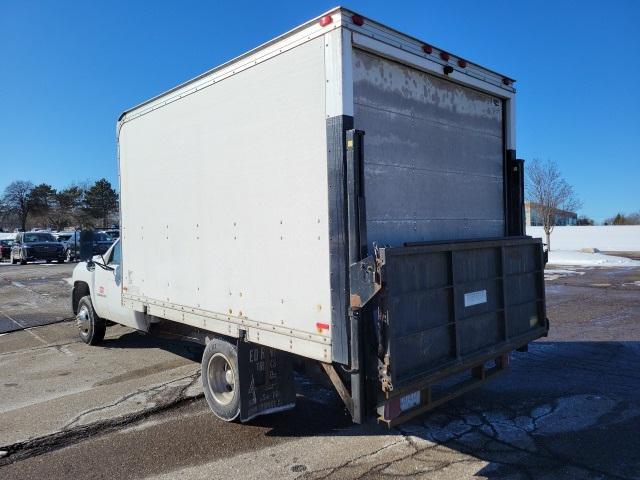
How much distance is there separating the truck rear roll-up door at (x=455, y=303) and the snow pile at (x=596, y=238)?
44487 millimetres

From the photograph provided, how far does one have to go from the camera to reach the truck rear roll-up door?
3359 mm

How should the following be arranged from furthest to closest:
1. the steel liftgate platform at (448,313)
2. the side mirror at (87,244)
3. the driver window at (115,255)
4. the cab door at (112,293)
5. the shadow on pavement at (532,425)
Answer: the driver window at (115,255), the side mirror at (87,244), the cab door at (112,293), the shadow on pavement at (532,425), the steel liftgate platform at (448,313)

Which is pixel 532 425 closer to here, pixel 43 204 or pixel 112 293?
pixel 112 293

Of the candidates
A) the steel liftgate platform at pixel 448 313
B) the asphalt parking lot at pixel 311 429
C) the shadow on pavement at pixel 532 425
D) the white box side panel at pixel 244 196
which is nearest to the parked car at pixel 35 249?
the asphalt parking lot at pixel 311 429

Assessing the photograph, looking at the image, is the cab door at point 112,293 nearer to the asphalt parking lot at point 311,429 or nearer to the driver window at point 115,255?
the driver window at point 115,255

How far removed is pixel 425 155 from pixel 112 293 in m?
5.12

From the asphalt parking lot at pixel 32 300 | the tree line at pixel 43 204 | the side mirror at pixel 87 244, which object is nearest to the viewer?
the side mirror at pixel 87 244

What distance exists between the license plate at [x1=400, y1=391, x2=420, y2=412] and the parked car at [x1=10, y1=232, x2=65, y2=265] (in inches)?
1196

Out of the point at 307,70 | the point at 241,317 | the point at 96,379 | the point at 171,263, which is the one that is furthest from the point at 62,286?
the point at 307,70

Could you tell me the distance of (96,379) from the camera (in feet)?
21.4

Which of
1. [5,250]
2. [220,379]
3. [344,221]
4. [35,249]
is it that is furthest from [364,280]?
[5,250]

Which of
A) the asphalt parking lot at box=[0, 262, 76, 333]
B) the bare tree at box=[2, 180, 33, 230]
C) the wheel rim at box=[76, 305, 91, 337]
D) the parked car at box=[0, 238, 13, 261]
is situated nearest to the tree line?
the bare tree at box=[2, 180, 33, 230]

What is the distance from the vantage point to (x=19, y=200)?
235 ft

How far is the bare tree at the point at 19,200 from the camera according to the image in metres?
71.5
